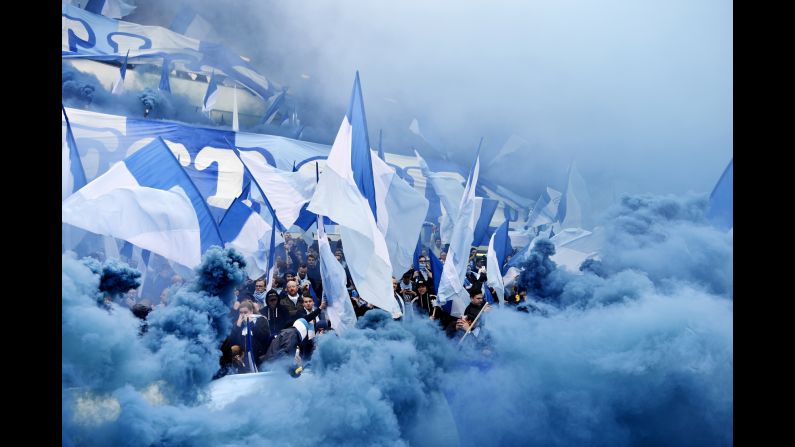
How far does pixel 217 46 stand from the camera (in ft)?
25.0

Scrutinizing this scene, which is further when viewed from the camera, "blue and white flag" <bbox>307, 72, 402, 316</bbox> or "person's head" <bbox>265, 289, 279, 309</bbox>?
"person's head" <bbox>265, 289, 279, 309</bbox>

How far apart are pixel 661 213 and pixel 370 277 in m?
2.40

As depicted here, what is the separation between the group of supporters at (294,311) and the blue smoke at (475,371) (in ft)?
1.21

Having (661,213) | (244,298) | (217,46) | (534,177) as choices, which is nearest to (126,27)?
(217,46)

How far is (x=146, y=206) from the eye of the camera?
5.00m

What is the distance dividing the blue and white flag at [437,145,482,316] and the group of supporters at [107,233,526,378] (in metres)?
0.10

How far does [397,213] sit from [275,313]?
4.83 feet

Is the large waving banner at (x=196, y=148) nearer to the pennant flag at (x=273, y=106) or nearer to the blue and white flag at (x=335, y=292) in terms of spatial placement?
the pennant flag at (x=273, y=106)

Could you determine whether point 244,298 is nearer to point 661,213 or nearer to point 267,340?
point 267,340

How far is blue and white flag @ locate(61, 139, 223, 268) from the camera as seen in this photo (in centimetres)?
470

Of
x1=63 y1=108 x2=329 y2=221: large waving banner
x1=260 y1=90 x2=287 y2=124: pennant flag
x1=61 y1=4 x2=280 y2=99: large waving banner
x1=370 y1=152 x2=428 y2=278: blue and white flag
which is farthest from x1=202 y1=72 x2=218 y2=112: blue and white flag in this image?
x1=370 y1=152 x2=428 y2=278: blue and white flag

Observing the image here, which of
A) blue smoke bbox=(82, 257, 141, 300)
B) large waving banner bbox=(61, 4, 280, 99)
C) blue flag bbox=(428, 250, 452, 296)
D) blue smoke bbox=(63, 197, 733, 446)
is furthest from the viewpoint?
large waving banner bbox=(61, 4, 280, 99)

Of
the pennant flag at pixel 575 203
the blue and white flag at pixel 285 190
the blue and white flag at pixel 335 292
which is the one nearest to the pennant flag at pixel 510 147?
the pennant flag at pixel 575 203

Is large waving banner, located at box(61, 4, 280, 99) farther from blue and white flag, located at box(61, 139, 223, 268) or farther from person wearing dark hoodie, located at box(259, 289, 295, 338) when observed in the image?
person wearing dark hoodie, located at box(259, 289, 295, 338)
